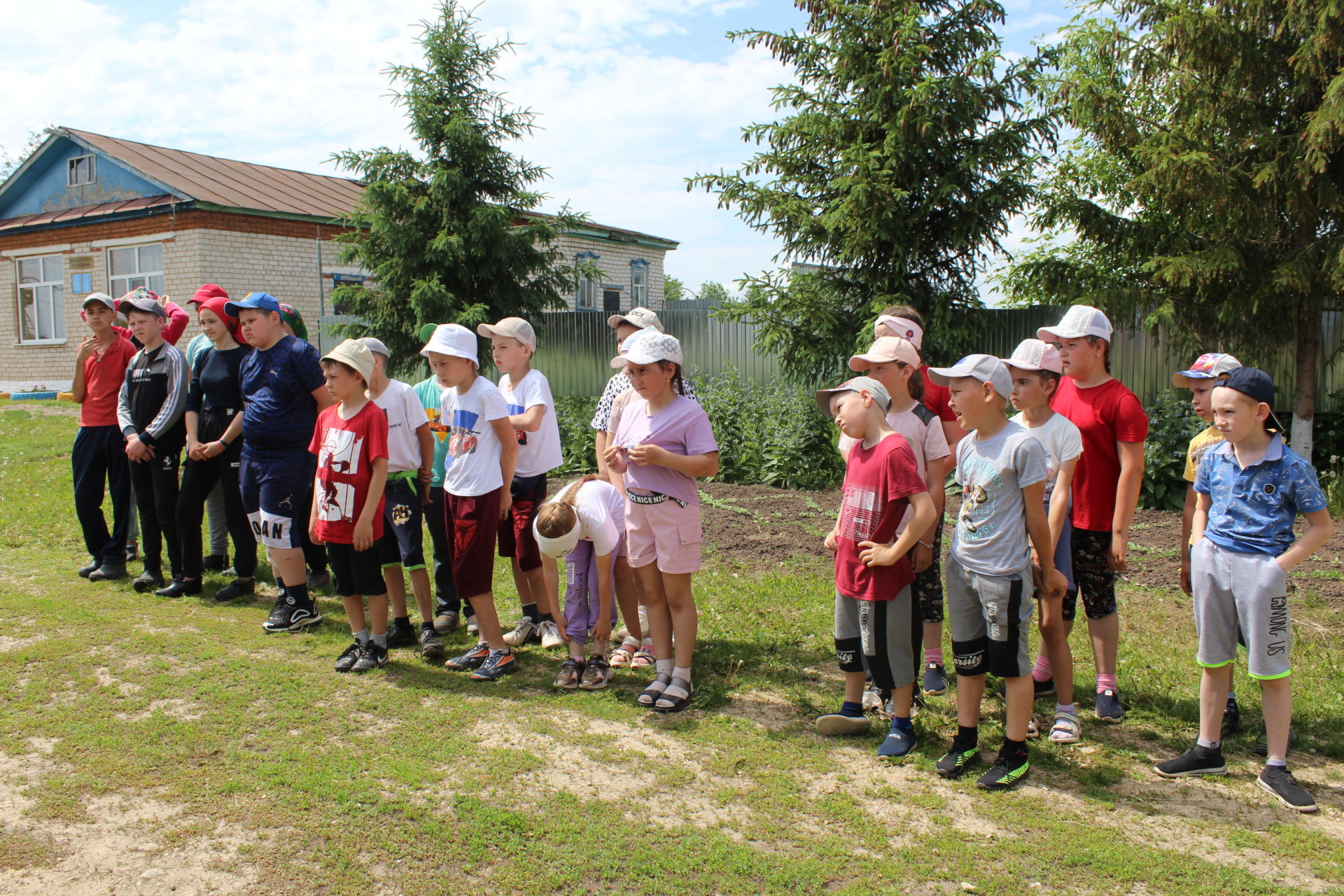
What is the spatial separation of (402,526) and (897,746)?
10.1ft

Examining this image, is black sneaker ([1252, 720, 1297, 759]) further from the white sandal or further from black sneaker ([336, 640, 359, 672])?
black sneaker ([336, 640, 359, 672])

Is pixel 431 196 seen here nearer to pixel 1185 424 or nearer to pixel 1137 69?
pixel 1137 69

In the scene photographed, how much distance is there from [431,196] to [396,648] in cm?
957

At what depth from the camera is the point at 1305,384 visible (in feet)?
31.0

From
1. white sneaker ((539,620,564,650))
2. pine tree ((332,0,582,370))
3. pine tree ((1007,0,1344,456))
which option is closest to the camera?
white sneaker ((539,620,564,650))

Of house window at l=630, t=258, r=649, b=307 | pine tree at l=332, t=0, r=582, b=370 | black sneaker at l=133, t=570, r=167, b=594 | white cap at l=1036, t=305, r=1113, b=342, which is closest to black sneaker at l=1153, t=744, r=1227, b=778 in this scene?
white cap at l=1036, t=305, r=1113, b=342

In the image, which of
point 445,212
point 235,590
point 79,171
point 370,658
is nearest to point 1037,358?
point 370,658

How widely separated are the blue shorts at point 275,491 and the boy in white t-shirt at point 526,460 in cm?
133

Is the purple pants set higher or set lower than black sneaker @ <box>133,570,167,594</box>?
higher

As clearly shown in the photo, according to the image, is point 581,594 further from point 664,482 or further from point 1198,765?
point 1198,765

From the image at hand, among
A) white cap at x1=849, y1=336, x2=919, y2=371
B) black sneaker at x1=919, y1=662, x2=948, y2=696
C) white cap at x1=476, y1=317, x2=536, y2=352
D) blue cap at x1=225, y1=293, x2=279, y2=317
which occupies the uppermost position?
blue cap at x1=225, y1=293, x2=279, y2=317

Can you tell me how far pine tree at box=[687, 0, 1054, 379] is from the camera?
10.1m

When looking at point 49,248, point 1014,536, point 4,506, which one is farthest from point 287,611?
point 49,248

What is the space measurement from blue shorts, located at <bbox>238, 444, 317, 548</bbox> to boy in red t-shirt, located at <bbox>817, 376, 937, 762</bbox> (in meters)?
3.49
